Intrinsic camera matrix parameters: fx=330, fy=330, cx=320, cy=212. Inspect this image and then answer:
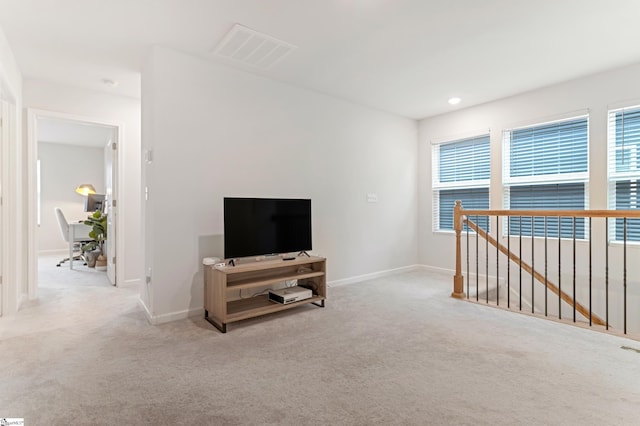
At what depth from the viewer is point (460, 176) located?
511 centimetres

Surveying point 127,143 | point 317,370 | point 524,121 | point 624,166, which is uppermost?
point 524,121

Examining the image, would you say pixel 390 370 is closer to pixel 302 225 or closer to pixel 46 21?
pixel 302 225

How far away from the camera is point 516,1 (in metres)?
2.39

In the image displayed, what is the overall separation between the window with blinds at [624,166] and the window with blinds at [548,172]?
24cm

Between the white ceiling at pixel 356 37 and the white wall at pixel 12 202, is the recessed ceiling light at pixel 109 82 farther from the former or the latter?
the white wall at pixel 12 202

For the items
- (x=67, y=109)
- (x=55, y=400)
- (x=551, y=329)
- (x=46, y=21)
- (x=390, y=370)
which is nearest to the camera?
(x=55, y=400)

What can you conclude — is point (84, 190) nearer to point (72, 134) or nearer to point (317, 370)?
point (72, 134)

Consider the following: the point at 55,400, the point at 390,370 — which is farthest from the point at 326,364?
the point at 55,400

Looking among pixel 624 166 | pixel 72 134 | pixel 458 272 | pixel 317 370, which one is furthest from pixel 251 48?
pixel 72 134

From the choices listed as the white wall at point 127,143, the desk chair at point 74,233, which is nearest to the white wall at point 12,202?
the white wall at point 127,143

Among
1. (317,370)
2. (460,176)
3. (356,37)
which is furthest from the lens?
(460,176)

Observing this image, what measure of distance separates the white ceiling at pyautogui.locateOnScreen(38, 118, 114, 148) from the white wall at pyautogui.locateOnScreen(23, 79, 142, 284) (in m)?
1.66

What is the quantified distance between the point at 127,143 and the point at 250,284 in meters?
2.76

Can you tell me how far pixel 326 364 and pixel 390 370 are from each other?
16.6 inches
